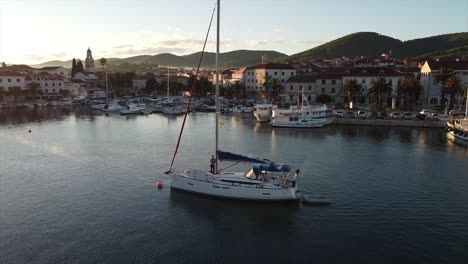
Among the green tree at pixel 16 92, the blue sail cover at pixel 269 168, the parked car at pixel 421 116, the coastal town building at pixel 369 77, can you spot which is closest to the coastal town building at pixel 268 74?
the coastal town building at pixel 369 77

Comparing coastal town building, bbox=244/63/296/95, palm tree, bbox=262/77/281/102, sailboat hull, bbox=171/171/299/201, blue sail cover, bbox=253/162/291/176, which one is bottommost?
sailboat hull, bbox=171/171/299/201

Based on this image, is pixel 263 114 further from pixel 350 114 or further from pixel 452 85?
pixel 452 85

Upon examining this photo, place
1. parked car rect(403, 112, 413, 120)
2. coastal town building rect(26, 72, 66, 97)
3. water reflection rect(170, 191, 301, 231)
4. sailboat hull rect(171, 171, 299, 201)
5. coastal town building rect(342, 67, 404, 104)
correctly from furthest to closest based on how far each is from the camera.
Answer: coastal town building rect(26, 72, 66, 97) < coastal town building rect(342, 67, 404, 104) < parked car rect(403, 112, 413, 120) < sailboat hull rect(171, 171, 299, 201) < water reflection rect(170, 191, 301, 231)

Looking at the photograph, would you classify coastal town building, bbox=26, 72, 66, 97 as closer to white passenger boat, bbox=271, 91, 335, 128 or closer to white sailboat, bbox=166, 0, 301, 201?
white passenger boat, bbox=271, 91, 335, 128

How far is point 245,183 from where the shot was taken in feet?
105

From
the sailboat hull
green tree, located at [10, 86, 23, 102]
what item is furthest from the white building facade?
the sailboat hull

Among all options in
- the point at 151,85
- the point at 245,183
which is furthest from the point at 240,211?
the point at 151,85

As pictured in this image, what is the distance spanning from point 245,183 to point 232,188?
3.57 feet

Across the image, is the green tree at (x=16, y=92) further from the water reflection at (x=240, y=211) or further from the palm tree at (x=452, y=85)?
the palm tree at (x=452, y=85)

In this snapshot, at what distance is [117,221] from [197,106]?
278ft

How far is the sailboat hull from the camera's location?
104ft

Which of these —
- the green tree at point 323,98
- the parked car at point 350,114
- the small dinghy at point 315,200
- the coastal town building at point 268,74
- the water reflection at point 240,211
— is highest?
the coastal town building at point 268,74

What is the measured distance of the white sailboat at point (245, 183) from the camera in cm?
3167

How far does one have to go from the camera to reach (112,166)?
4409cm
